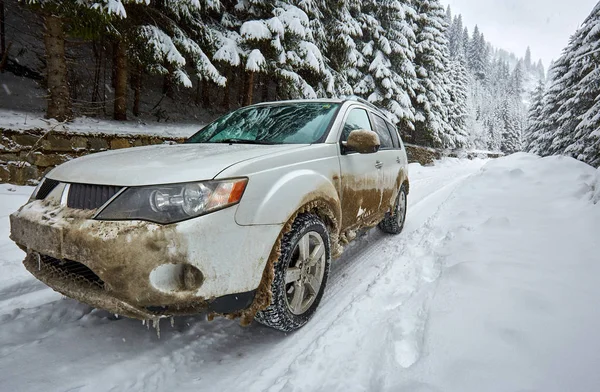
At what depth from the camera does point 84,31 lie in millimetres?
5773

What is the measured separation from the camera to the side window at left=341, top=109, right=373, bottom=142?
2950 millimetres

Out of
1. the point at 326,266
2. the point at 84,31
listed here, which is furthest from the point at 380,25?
the point at 326,266

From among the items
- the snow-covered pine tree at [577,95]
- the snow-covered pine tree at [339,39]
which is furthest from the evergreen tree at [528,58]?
the snow-covered pine tree at [339,39]

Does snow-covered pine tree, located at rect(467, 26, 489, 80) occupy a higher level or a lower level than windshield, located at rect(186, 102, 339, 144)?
higher

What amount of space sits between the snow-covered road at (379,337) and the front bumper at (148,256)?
468 mm

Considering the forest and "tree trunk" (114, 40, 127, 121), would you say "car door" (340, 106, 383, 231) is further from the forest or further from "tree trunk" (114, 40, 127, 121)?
"tree trunk" (114, 40, 127, 121)

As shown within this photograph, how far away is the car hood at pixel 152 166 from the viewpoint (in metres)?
1.64

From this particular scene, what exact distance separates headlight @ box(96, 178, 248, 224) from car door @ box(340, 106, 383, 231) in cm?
140

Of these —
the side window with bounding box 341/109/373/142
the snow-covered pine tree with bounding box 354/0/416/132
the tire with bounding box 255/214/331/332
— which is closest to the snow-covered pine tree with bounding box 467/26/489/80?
the snow-covered pine tree with bounding box 354/0/416/132

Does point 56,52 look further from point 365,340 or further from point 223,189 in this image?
point 365,340

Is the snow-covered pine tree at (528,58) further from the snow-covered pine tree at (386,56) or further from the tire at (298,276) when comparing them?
the tire at (298,276)

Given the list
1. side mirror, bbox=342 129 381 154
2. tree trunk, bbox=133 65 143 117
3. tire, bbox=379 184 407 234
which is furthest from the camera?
tree trunk, bbox=133 65 143 117

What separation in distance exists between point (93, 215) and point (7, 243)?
2.71m

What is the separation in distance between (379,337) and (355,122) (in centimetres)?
210
